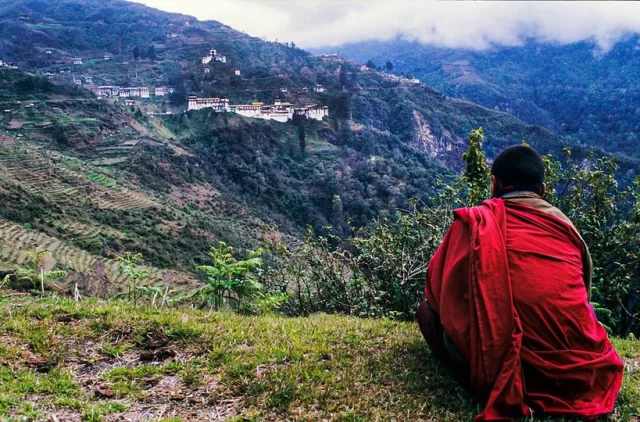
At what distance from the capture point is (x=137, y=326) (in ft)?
11.0

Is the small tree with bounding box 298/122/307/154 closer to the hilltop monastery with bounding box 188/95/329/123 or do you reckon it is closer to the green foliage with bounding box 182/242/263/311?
the hilltop monastery with bounding box 188/95/329/123

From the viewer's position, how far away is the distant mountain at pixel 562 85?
9069 centimetres

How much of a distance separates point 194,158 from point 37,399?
50022 millimetres

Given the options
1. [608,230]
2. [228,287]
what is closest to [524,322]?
[228,287]

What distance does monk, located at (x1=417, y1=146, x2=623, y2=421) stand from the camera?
2.29 meters

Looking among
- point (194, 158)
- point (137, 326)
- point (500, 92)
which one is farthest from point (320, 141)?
point (500, 92)

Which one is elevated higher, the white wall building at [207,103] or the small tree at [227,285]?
the white wall building at [207,103]

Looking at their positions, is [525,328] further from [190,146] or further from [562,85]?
[562,85]

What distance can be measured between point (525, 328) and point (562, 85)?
167558mm

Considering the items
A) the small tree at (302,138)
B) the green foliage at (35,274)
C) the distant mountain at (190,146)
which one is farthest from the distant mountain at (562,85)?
the green foliage at (35,274)

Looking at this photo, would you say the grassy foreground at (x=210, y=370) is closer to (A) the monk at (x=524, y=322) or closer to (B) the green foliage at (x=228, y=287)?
(A) the monk at (x=524, y=322)

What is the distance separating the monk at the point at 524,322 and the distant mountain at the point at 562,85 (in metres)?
84.2

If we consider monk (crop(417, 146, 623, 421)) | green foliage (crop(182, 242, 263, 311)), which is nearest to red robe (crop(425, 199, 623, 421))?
monk (crop(417, 146, 623, 421))

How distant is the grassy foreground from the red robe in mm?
274
